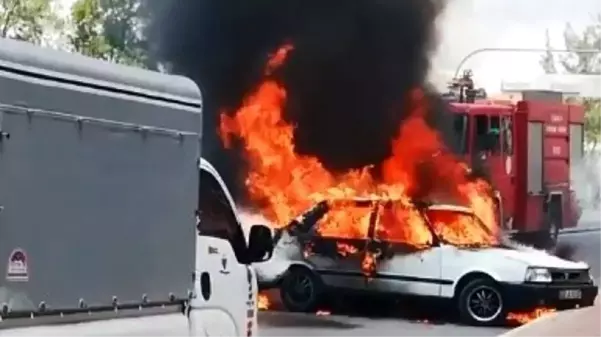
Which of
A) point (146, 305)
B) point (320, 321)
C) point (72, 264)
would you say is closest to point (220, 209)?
point (146, 305)

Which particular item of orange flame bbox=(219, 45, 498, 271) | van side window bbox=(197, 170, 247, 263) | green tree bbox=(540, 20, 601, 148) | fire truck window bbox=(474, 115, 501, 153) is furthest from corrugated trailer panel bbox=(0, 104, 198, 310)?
green tree bbox=(540, 20, 601, 148)

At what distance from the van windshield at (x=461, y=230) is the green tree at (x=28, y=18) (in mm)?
4430

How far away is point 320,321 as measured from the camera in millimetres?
13664

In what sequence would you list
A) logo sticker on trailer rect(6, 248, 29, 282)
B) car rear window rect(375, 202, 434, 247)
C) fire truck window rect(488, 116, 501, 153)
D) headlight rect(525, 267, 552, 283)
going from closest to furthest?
logo sticker on trailer rect(6, 248, 29, 282)
headlight rect(525, 267, 552, 283)
car rear window rect(375, 202, 434, 247)
fire truck window rect(488, 116, 501, 153)

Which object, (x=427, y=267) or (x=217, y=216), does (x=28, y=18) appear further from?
(x=217, y=216)

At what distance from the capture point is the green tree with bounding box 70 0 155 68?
14203 millimetres

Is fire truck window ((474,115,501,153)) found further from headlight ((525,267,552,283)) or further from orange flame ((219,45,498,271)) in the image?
headlight ((525,267,552,283))

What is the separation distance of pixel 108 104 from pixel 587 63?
944 centimetres

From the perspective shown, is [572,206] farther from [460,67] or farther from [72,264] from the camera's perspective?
[72,264]

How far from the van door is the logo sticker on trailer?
171 centimetres

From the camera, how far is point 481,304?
44.4 feet

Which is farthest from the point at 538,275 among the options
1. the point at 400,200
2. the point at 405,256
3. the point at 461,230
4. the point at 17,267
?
the point at 17,267

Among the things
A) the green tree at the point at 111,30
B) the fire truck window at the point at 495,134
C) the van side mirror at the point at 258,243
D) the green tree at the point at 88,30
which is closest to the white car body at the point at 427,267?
the fire truck window at the point at 495,134

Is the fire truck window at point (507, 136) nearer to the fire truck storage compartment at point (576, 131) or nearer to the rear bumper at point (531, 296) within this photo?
the fire truck storage compartment at point (576, 131)
